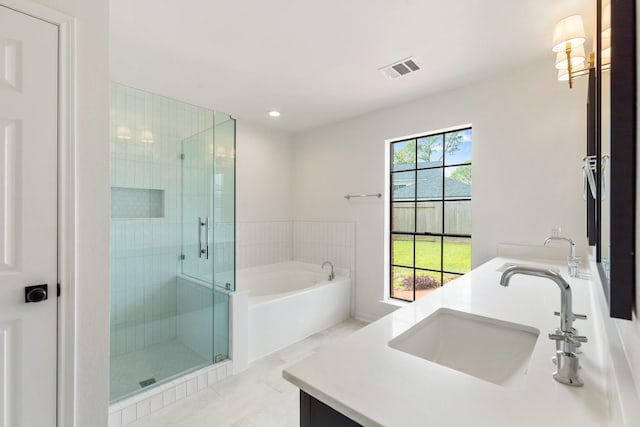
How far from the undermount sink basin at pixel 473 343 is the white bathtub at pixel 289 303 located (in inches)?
68.8

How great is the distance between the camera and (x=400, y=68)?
237cm

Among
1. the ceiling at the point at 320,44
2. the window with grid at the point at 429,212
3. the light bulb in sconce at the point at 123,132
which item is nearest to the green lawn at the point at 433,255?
the window with grid at the point at 429,212

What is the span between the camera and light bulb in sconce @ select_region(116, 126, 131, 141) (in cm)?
250

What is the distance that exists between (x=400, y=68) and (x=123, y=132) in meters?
2.52

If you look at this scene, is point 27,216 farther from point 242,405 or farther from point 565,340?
point 565,340

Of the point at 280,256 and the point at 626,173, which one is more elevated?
the point at 626,173

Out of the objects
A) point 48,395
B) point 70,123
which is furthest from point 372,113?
point 48,395

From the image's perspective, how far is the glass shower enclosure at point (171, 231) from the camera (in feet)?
7.73

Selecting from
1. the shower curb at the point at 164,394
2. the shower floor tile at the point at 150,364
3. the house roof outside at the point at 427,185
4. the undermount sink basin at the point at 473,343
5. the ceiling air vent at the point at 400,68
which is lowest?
the shower curb at the point at 164,394

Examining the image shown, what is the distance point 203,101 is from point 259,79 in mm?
899

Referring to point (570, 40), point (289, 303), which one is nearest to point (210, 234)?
point (289, 303)

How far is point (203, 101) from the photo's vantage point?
3.12 m

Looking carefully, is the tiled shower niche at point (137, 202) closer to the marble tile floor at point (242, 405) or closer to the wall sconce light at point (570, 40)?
the marble tile floor at point (242, 405)

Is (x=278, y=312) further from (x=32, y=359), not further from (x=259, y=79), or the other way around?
(x=259, y=79)
